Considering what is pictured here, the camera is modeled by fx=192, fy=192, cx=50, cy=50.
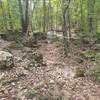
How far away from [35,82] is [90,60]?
6029mm

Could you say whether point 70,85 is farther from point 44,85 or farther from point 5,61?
point 5,61

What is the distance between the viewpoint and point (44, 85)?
752 cm

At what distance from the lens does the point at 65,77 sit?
916 centimetres

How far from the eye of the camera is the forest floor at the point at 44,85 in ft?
22.7

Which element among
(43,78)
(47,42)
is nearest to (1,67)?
(43,78)

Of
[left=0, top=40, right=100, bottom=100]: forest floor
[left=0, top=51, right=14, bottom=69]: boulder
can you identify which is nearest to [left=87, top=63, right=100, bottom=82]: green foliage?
[left=0, top=40, right=100, bottom=100]: forest floor

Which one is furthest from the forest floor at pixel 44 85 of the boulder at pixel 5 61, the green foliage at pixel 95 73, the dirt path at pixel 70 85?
the green foliage at pixel 95 73

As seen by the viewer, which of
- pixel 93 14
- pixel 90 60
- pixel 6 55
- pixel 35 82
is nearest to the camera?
pixel 35 82

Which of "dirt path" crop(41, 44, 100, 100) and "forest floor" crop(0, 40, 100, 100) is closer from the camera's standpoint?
"forest floor" crop(0, 40, 100, 100)

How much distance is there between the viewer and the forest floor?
6.93m

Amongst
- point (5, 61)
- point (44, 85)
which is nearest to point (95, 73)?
point (44, 85)

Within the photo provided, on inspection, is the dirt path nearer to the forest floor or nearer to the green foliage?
the forest floor

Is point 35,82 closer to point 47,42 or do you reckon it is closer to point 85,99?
point 85,99

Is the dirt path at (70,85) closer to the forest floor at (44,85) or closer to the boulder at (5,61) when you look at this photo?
the forest floor at (44,85)
